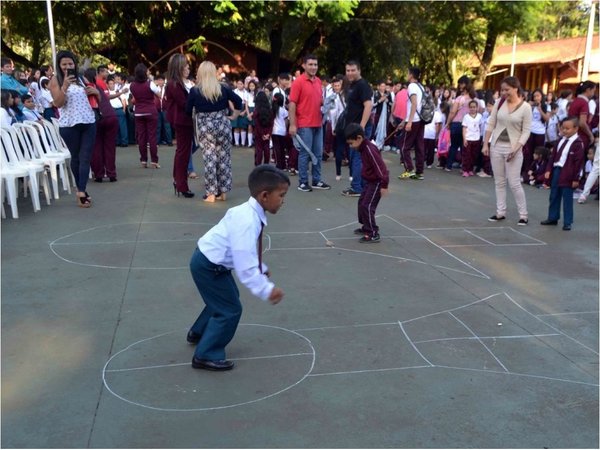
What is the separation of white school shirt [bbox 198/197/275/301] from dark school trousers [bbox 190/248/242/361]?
102mm

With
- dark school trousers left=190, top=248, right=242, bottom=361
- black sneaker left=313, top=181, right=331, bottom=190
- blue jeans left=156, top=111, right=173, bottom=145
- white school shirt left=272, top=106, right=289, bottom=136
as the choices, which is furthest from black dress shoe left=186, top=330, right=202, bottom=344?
blue jeans left=156, top=111, right=173, bottom=145

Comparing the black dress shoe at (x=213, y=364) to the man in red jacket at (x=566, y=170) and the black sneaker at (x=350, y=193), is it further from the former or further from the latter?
the black sneaker at (x=350, y=193)

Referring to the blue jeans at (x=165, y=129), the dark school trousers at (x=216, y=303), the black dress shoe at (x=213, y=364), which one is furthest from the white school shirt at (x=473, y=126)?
the black dress shoe at (x=213, y=364)

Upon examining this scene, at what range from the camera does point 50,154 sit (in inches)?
353

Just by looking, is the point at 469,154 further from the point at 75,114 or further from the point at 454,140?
the point at 75,114

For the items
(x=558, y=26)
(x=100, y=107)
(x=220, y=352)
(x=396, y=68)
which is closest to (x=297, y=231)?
(x=220, y=352)

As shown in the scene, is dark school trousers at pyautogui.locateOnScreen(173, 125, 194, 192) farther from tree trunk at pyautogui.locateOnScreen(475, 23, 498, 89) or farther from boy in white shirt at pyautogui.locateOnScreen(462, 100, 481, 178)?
tree trunk at pyautogui.locateOnScreen(475, 23, 498, 89)

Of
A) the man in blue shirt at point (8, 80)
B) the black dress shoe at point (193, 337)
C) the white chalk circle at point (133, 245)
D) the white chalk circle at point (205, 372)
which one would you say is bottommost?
the white chalk circle at point (205, 372)

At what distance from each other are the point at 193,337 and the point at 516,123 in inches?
199

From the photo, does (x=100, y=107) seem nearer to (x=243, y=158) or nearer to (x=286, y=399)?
(x=243, y=158)

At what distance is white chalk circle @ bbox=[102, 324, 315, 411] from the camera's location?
331cm

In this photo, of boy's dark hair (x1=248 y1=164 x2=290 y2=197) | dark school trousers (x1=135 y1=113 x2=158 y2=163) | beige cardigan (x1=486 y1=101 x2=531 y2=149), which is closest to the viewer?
boy's dark hair (x1=248 y1=164 x2=290 y2=197)

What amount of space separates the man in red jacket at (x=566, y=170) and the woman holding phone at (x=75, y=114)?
5873 mm

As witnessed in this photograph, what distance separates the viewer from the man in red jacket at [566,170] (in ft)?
23.9
